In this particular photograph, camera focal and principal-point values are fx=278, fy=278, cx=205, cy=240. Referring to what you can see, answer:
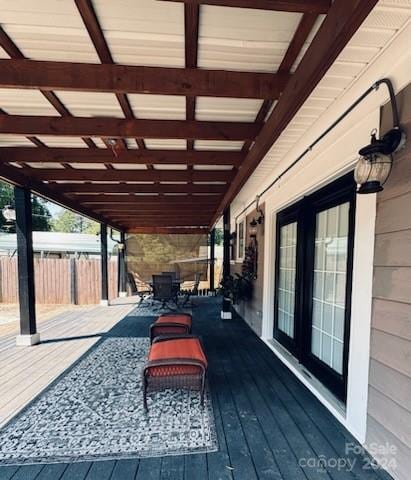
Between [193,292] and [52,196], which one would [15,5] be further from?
[193,292]

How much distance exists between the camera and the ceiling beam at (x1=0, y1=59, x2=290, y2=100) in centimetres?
192

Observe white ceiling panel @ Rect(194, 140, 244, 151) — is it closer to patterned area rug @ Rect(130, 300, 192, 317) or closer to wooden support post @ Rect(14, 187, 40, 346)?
wooden support post @ Rect(14, 187, 40, 346)

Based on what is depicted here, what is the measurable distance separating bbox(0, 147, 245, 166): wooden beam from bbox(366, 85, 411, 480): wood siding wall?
6.67 ft

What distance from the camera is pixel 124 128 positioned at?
276cm

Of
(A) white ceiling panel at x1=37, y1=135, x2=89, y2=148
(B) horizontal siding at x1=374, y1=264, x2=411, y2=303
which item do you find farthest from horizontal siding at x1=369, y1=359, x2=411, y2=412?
(A) white ceiling panel at x1=37, y1=135, x2=89, y2=148

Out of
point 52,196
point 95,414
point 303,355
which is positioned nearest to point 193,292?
point 52,196

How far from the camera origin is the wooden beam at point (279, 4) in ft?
4.44

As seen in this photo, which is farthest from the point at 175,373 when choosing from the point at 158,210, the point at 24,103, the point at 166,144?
the point at 158,210

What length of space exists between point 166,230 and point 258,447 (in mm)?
9691

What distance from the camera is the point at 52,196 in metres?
5.09

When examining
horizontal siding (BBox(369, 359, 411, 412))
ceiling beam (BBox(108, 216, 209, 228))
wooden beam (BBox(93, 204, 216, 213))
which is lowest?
horizontal siding (BBox(369, 359, 411, 412))

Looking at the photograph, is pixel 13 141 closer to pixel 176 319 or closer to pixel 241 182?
pixel 241 182

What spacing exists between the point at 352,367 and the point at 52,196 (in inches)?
206

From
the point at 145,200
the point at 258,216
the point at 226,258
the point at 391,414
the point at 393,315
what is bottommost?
the point at 391,414
